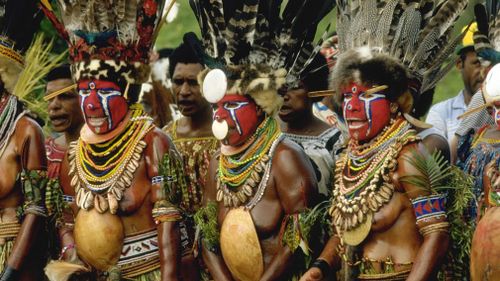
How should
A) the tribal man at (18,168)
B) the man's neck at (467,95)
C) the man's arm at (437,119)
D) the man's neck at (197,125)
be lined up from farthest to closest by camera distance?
1. the man's arm at (437,119)
2. the man's neck at (467,95)
3. the man's neck at (197,125)
4. the tribal man at (18,168)

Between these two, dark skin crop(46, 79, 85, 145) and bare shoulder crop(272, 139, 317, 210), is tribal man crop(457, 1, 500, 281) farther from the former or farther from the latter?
dark skin crop(46, 79, 85, 145)

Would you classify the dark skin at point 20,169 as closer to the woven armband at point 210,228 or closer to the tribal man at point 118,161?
the tribal man at point 118,161

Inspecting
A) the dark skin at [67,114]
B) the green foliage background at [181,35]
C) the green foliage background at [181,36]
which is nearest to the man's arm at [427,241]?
the dark skin at [67,114]

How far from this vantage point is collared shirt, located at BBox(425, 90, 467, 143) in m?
9.43

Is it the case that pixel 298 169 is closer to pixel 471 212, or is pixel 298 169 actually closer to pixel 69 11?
pixel 471 212

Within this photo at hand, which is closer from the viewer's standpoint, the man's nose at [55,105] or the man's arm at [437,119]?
the man's nose at [55,105]

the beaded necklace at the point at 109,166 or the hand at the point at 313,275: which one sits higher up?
the beaded necklace at the point at 109,166

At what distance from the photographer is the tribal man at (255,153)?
6711 millimetres

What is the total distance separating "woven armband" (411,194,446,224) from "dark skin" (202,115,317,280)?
80 centimetres

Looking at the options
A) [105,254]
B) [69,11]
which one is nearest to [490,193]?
[105,254]

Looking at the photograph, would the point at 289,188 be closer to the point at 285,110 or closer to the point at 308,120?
the point at 285,110

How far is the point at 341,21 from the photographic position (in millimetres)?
6945

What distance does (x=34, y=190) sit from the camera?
7.61 m

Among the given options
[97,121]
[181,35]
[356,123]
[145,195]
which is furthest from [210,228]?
[181,35]
